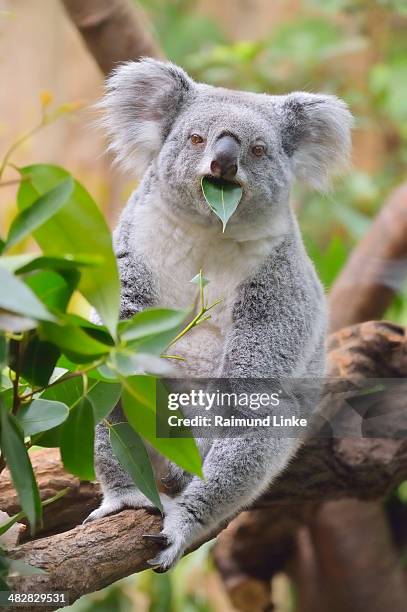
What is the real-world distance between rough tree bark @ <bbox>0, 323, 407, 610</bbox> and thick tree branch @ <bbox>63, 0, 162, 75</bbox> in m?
1.70

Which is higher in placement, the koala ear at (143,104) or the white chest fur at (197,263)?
the koala ear at (143,104)

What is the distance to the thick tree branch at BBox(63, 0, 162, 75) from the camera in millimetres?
3650

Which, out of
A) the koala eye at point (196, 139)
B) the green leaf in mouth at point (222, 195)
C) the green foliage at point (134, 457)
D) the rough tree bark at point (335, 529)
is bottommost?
the rough tree bark at point (335, 529)

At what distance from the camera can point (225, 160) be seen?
2.15 metres

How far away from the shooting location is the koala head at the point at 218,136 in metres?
2.33

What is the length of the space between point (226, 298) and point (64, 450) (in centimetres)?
90

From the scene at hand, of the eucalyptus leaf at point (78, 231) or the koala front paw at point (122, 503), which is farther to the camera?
the koala front paw at point (122, 503)

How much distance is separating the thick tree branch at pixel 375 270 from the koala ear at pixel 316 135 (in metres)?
1.37

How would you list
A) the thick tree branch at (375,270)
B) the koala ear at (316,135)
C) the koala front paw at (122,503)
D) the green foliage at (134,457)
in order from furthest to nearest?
the thick tree branch at (375,270) < the koala ear at (316,135) < the koala front paw at (122,503) < the green foliage at (134,457)

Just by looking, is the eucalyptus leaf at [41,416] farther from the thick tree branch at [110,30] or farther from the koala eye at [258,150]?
the thick tree branch at [110,30]

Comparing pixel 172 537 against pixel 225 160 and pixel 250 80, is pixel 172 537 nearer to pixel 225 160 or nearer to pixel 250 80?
pixel 225 160

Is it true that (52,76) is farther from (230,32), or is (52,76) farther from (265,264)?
(265,264)

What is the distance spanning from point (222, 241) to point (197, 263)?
0.11m

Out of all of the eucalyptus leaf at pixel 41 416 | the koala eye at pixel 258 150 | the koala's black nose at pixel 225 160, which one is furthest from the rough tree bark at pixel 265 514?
the koala eye at pixel 258 150
